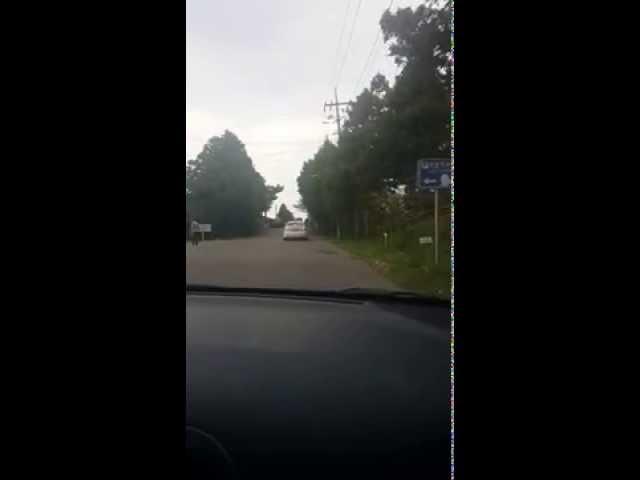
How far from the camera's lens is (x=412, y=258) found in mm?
3285

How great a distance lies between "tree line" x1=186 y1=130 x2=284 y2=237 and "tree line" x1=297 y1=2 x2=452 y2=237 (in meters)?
0.33

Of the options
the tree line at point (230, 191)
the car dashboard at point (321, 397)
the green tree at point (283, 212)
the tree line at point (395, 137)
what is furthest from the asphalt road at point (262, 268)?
the tree line at point (395, 137)

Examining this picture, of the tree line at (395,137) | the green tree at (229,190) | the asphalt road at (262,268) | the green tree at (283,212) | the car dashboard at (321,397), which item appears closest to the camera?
the car dashboard at (321,397)

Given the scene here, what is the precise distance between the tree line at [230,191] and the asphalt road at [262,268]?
0.37 feet

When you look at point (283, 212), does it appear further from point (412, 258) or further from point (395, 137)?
point (395, 137)

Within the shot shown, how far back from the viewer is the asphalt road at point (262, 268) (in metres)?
2.07

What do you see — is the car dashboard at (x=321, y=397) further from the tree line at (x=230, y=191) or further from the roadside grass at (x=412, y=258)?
the tree line at (x=230, y=191)

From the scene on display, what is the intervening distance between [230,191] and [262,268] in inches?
58.4
